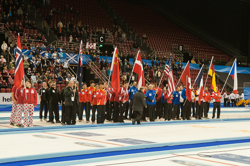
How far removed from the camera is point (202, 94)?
67.6ft

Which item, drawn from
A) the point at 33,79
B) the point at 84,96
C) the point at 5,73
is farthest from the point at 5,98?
the point at 84,96

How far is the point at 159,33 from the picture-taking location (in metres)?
45.9

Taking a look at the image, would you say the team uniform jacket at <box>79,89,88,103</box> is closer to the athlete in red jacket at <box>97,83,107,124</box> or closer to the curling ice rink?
the athlete in red jacket at <box>97,83,107,124</box>

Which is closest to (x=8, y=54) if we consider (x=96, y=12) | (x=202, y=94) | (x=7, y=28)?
(x=7, y=28)

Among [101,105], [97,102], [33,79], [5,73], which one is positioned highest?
[5,73]

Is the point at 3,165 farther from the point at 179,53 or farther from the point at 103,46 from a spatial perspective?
the point at 179,53

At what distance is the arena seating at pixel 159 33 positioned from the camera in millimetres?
43875

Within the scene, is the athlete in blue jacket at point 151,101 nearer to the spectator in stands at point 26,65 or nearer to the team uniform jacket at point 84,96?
the team uniform jacket at point 84,96

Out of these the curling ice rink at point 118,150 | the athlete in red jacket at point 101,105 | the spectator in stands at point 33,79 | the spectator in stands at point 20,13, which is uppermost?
the spectator in stands at point 20,13

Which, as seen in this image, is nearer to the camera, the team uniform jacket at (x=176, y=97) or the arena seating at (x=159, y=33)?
the team uniform jacket at (x=176, y=97)

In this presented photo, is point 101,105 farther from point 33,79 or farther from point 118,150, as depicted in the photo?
point 33,79

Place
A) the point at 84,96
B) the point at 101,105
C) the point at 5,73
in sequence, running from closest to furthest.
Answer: the point at 101,105, the point at 84,96, the point at 5,73

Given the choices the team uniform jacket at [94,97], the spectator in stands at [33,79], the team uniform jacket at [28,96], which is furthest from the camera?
the spectator in stands at [33,79]

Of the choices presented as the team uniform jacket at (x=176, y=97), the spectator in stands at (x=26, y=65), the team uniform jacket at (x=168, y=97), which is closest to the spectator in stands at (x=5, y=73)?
the spectator in stands at (x=26, y=65)
